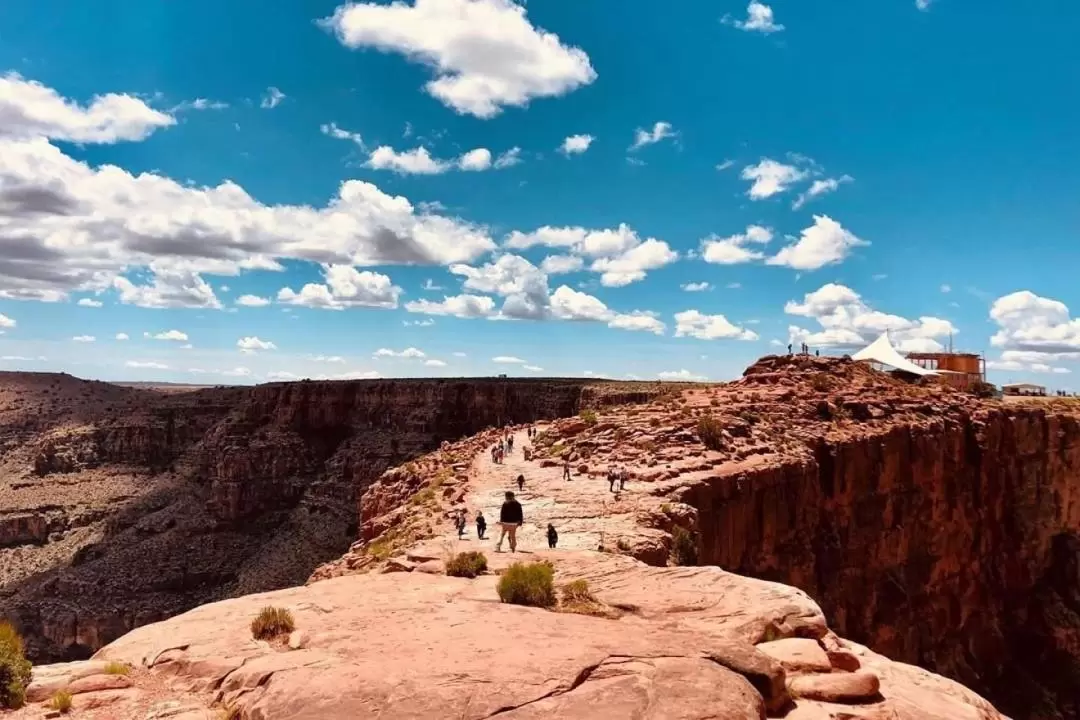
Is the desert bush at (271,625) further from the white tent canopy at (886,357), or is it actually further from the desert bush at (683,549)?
the white tent canopy at (886,357)

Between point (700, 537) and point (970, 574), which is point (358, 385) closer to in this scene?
point (970, 574)

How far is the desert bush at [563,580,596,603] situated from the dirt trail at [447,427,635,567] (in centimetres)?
284

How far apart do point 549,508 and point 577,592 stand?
939 cm

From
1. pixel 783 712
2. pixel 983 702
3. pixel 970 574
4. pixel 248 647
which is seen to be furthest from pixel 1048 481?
pixel 248 647

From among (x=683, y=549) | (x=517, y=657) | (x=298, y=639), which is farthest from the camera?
(x=683, y=549)

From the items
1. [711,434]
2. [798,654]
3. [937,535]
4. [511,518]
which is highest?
[711,434]

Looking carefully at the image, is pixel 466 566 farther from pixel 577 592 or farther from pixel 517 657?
pixel 517 657

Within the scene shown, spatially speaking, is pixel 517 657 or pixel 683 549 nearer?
pixel 517 657

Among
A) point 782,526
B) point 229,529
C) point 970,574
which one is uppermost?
point 782,526

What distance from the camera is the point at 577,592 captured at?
1165cm

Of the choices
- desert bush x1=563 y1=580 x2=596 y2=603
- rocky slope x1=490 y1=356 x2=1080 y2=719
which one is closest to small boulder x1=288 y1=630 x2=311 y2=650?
desert bush x1=563 y1=580 x2=596 y2=603

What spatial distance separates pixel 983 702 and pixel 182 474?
89.5m

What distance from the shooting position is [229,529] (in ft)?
243

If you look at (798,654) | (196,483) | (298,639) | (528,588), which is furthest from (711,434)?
(196,483)
